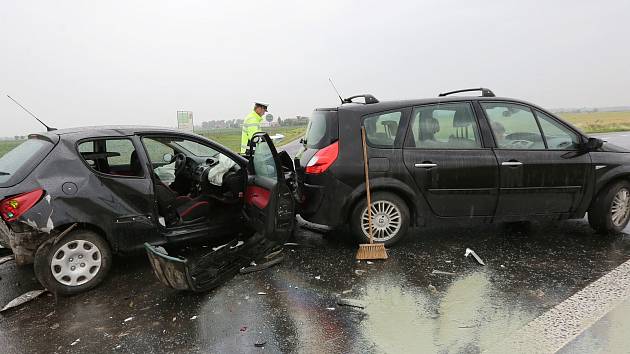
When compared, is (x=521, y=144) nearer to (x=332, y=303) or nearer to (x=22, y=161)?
(x=332, y=303)

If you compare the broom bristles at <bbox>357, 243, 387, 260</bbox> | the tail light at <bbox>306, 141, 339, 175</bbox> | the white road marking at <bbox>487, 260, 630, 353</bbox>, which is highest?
the tail light at <bbox>306, 141, 339, 175</bbox>

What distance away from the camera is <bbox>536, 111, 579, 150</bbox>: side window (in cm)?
483

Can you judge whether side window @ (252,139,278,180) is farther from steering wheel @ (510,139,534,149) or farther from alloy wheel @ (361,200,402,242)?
steering wheel @ (510,139,534,149)

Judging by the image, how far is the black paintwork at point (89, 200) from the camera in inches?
144

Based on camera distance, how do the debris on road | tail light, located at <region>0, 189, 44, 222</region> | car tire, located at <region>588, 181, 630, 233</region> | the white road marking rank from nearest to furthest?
the white road marking, the debris on road, tail light, located at <region>0, 189, 44, 222</region>, car tire, located at <region>588, 181, 630, 233</region>

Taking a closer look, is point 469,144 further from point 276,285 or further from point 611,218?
point 276,285

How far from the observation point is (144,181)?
13.7 feet

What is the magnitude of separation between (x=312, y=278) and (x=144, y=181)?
1.87 meters

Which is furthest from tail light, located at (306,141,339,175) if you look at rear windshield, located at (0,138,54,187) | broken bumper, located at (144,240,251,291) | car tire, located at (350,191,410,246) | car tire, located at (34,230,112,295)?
rear windshield, located at (0,138,54,187)

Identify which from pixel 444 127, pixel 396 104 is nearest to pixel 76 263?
pixel 396 104

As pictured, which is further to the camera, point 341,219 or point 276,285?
point 341,219

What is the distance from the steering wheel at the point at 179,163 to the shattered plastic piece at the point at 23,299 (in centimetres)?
191

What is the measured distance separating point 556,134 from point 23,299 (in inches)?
220

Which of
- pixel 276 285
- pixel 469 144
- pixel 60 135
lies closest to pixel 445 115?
pixel 469 144
